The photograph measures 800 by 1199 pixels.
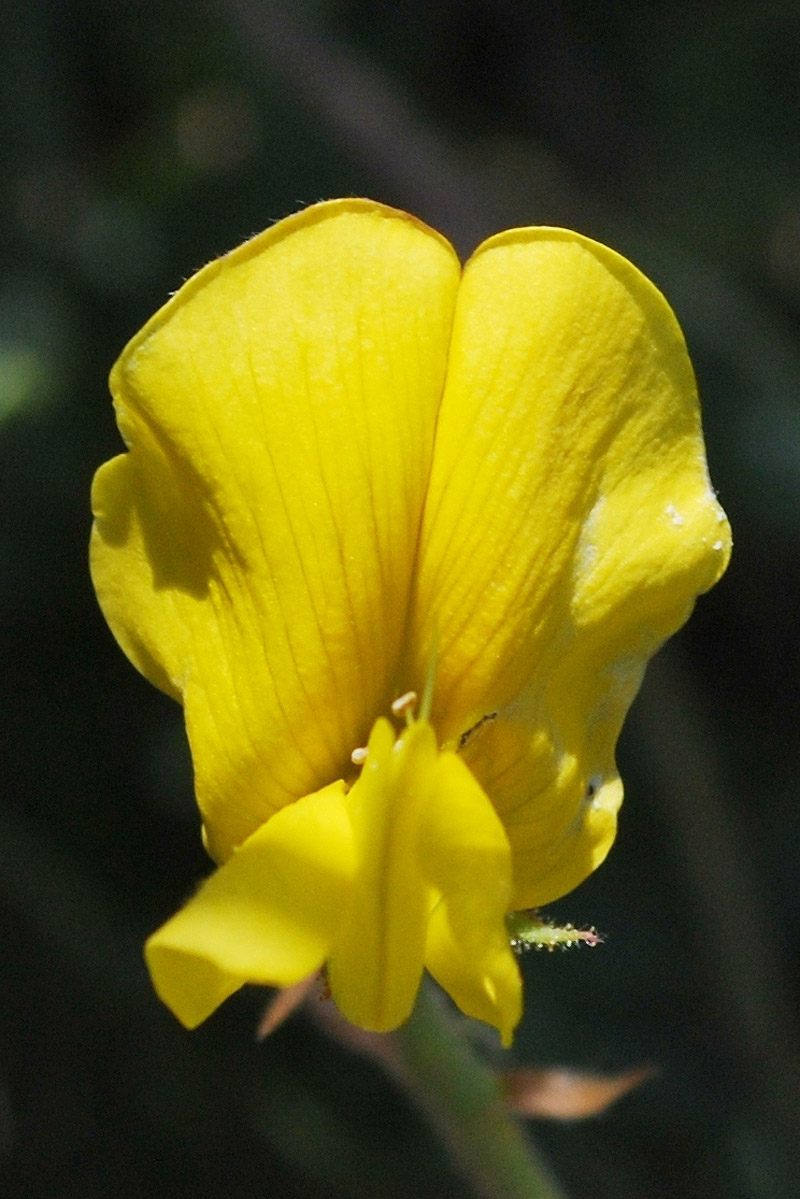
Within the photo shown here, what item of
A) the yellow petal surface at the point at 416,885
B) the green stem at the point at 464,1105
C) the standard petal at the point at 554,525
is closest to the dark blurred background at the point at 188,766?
the green stem at the point at 464,1105

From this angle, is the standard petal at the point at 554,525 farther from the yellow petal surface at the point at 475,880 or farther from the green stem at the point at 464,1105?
the green stem at the point at 464,1105

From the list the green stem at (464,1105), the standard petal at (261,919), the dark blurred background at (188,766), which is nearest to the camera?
the standard petal at (261,919)

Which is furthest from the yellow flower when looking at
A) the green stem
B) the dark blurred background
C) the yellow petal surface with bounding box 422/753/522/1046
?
the dark blurred background

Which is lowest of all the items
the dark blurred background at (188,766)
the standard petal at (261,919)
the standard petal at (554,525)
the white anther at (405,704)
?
the dark blurred background at (188,766)

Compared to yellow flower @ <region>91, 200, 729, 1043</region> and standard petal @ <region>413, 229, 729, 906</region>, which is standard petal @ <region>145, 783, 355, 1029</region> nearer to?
yellow flower @ <region>91, 200, 729, 1043</region>

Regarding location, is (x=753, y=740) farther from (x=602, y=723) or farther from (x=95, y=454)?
(x=602, y=723)

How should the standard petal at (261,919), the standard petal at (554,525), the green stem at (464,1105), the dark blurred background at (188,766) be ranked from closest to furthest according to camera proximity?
1. the standard petal at (261,919)
2. the standard petal at (554,525)
3. the green stem at (464,1105)
4. the dark blurred background at (188,766)

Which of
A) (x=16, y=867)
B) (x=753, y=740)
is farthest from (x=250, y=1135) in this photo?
(x=753, y=740)

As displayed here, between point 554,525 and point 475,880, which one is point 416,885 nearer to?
point 475,880
